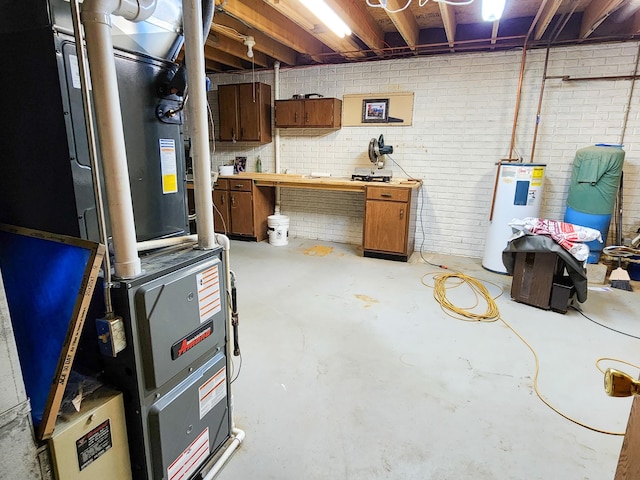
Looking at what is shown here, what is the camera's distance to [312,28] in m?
3.61

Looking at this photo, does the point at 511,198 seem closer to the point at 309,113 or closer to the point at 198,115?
the point at 309,113

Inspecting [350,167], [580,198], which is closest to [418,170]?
[350,167]

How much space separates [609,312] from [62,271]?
3.89 m

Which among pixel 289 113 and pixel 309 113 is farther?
pixel 289 113

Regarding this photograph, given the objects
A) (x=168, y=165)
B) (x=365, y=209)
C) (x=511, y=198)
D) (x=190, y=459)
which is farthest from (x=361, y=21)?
(x=190, y=459)

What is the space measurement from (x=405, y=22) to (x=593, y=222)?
2793 millimetres

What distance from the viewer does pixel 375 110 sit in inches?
187

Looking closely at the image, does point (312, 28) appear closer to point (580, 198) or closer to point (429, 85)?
point (429, 85)

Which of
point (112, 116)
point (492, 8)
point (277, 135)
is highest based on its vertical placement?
point (492, 8)

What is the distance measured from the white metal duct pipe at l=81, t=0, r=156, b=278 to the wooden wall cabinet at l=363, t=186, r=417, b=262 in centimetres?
340

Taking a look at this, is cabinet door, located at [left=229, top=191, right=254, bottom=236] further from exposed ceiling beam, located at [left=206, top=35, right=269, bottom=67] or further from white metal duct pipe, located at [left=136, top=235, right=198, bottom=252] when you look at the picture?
white metal duct pipe, located at [left=136, top=235, right=198, bottom=252]

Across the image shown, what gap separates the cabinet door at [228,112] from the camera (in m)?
5.18

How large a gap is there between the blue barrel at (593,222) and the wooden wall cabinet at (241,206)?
3729mm

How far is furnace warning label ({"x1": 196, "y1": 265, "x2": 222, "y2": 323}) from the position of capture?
1.27 m
